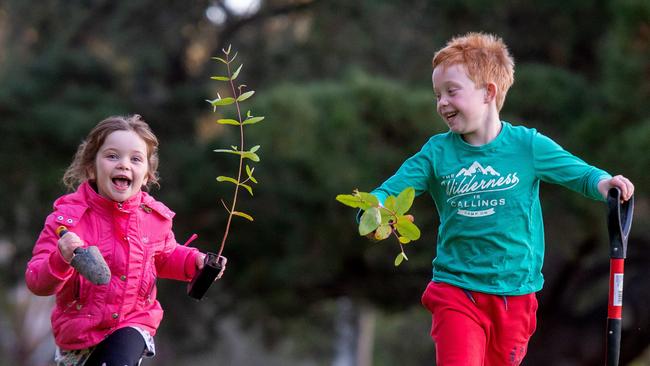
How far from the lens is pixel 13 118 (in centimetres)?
1568

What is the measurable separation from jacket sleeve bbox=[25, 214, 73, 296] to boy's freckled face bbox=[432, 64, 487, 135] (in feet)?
4.99

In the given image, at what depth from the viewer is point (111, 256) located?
3.93m

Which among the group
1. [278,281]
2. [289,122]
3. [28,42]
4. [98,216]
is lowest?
[98,216]

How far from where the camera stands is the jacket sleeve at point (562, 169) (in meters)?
4.03

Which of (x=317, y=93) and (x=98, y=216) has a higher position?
(x=317, y=93)

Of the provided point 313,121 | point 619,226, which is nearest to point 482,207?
→ point 619,226

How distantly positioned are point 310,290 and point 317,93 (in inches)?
206

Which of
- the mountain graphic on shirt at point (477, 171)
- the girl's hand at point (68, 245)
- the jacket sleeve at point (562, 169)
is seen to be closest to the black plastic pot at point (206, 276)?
the girl's hand at point (68, 245)

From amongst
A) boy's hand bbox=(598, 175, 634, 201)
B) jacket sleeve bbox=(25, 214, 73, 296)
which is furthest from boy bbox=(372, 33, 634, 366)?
jacket sleeve bbox=(25, 214, 73, 296)

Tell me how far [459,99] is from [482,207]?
423mm

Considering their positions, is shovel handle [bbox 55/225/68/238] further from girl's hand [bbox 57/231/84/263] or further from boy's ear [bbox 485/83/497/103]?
boy's ear [bbox 485/83/497/103]

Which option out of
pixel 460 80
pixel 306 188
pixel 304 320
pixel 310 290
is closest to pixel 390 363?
pixel 304 320

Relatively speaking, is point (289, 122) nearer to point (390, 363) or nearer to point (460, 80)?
point (460, 80)

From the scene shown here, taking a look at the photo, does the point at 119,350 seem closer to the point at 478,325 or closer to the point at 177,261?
the point at 177,261
